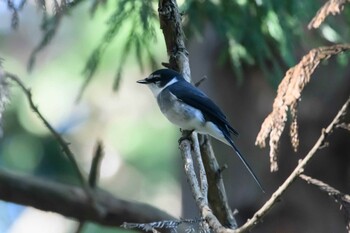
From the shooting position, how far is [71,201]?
3484mm

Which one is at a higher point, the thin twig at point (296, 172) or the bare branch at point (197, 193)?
the thin twig at point (296, 172)

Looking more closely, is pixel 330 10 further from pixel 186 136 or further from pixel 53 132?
pixel 53 132

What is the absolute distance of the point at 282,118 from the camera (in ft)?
6.13

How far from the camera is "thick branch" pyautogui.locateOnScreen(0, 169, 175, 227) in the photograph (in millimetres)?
3400

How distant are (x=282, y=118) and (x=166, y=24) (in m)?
0.95

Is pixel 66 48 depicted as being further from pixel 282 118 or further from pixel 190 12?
pixel 282 118

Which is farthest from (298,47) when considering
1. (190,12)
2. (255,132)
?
(190,12)

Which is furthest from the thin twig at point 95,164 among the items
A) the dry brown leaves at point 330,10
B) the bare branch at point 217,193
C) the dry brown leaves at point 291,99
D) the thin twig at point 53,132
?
the dry brown leaves at point 330,10

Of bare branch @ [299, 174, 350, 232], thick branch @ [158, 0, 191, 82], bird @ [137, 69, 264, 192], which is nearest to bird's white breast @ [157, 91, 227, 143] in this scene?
bird @ [137, 69, 264, 192]

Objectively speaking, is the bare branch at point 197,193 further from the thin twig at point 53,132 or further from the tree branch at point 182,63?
the thin twig at point 53,132

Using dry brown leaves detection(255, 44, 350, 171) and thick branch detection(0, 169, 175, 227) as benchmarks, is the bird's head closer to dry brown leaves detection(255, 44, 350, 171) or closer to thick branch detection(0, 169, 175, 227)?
thick branch detection(0, 169, 175, 227)

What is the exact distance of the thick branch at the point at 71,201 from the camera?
340cm

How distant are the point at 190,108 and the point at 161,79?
0.18 meters

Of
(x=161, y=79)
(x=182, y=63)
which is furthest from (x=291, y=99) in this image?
(x=161, y=79)
